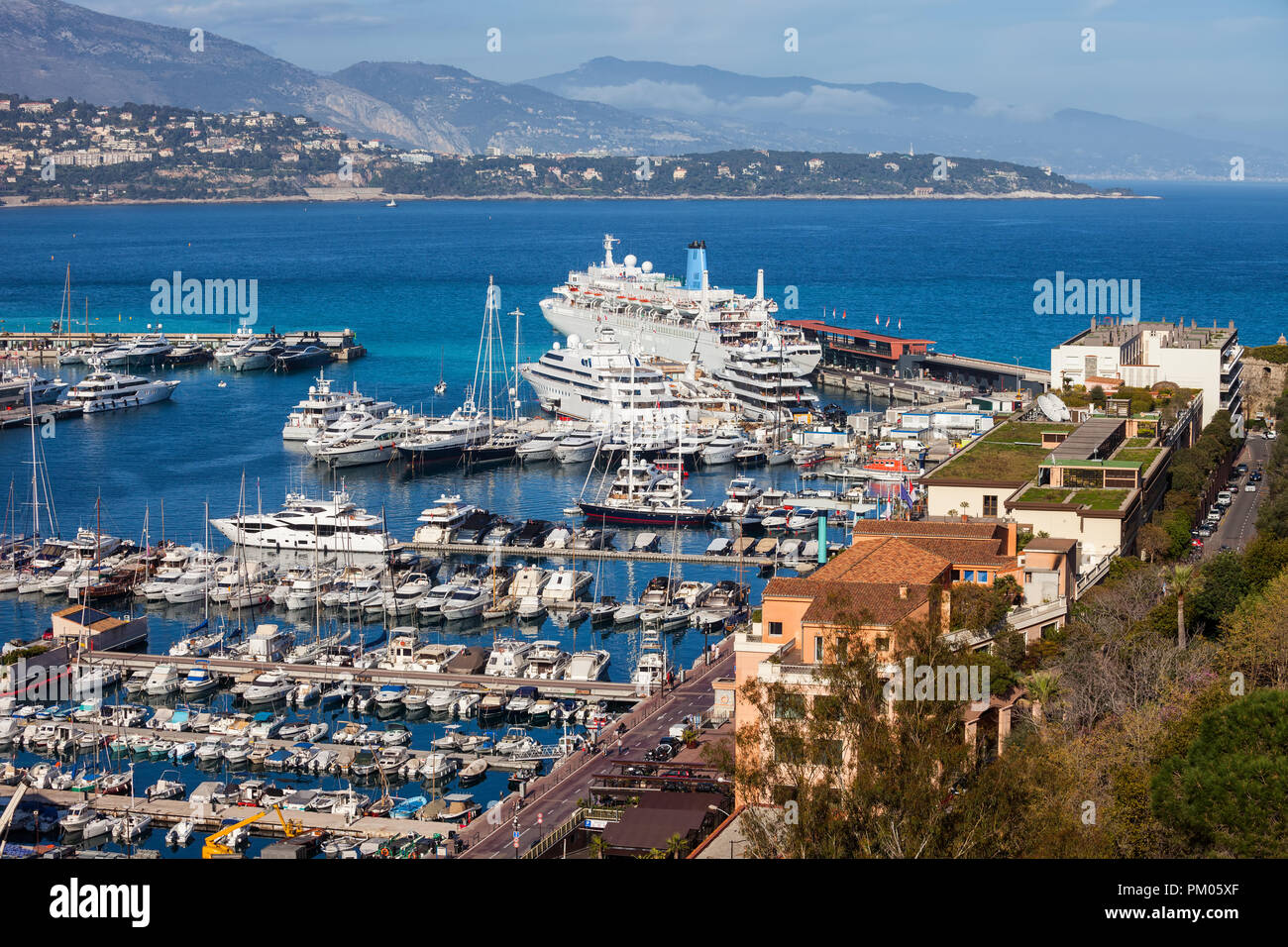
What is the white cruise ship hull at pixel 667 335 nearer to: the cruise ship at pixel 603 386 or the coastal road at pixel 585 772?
the cruise ship at pixel 603 386

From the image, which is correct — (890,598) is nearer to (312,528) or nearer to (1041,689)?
(1041,689)

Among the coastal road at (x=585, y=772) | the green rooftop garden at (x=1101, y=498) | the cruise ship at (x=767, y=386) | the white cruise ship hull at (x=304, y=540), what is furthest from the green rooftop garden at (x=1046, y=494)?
the cruise ship at (x=767, y=386)

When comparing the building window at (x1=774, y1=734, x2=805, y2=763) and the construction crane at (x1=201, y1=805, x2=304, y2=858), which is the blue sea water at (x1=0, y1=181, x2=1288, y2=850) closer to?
the construction crane at (x1=201, y1=805, x2=304, y2=858)

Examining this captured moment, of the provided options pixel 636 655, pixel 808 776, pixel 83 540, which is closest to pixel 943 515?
pixel 636 655

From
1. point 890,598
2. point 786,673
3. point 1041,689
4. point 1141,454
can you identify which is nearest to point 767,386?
point 1141,454

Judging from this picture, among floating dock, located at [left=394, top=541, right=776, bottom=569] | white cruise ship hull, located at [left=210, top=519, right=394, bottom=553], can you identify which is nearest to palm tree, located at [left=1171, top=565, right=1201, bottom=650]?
floating dock, located at [left=394, top=541, right=776, bottom=569]
